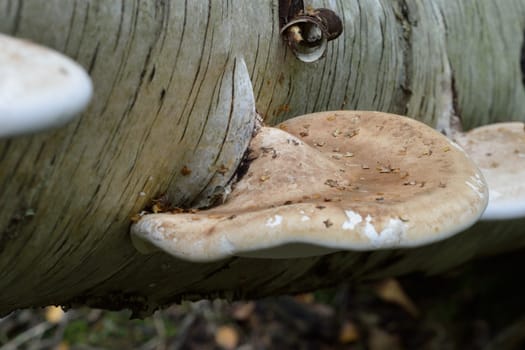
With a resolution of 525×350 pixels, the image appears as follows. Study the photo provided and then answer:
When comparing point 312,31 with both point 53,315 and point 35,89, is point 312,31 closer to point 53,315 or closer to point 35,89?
point 35,89

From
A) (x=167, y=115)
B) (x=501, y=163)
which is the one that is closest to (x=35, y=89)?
(x=167, y=115)

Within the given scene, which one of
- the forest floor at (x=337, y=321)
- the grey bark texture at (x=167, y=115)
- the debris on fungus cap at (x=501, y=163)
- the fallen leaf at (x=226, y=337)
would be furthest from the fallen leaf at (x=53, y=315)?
the debris on fungus cap at (x=501, y=163)

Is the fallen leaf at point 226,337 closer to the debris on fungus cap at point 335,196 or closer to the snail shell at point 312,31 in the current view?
the debris on fungus cap at point 335,196

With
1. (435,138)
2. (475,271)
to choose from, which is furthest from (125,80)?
(475,271)

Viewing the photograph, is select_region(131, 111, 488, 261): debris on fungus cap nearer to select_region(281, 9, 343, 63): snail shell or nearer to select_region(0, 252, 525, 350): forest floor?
select_region(281, 9, 343, 63): snail shell

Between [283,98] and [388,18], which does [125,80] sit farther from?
[388,18]

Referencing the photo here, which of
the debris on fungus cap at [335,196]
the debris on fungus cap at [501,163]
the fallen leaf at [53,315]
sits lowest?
the fallen leaf at [53,315]
